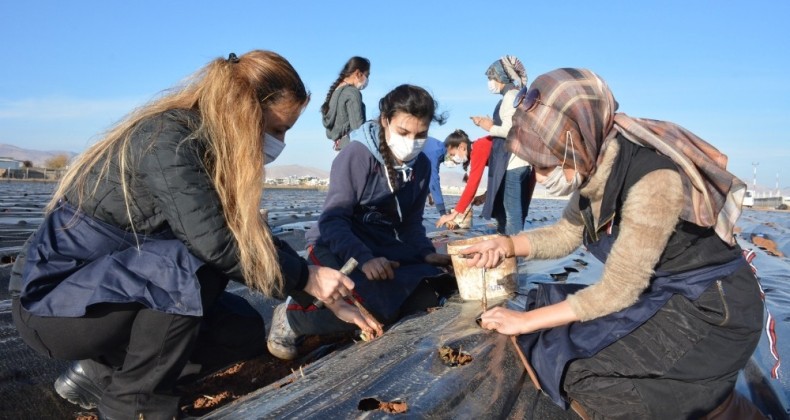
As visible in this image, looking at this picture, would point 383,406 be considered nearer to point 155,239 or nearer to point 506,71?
point 155,239

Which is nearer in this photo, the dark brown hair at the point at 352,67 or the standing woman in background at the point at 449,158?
the dark brown hair at the point at 352,67

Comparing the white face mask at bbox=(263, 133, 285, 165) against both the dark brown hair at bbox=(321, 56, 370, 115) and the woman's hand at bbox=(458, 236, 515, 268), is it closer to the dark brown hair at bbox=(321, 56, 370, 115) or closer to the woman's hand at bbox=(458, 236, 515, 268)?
the woman's hand at bbox=(458, 236, 515, 268)

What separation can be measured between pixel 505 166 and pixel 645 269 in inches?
130

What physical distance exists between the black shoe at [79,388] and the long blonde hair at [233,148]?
25.3 inches

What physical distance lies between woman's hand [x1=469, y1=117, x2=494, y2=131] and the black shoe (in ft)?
12.4

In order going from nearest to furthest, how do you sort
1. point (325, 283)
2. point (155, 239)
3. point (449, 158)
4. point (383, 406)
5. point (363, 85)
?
point (383, 406), point (155, 239), point (325, 283), point (363, 85), point (449, 158)

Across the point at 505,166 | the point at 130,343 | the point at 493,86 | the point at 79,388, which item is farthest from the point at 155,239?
the point at 493,86

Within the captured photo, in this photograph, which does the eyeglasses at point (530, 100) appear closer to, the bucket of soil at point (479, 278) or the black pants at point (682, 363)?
the black pants at point (682, 363)

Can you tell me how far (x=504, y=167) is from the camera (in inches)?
193

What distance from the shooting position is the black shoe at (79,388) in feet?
6.63

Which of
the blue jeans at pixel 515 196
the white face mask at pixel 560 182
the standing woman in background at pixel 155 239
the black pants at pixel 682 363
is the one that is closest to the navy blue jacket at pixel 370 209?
the standing woman in background at pixel 155 239

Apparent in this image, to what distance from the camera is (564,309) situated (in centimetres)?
175

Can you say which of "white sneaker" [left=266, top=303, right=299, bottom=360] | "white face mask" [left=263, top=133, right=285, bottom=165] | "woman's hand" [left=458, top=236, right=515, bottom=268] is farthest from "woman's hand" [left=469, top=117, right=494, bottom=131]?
"white face mask" [left=263, top=133, right=285, bottom=165]

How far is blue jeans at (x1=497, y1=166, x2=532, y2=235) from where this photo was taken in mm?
4875
